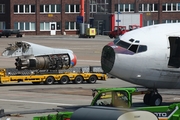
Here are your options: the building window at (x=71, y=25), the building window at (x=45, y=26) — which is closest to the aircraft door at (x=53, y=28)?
the building window at (x=45, y=26)

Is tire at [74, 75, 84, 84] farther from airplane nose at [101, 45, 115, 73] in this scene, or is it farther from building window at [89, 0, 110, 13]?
building window at [89, 0, 110, 13]

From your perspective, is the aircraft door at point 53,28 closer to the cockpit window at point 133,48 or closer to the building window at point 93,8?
the building window at point 93,8

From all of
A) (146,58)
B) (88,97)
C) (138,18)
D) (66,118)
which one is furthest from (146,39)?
(138,18)

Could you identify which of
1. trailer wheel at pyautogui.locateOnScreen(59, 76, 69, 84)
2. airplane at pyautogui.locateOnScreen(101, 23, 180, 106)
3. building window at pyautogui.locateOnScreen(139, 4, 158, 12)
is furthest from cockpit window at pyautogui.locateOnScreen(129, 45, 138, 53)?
building window at pyautogui.locateOnScreen(139, 4, 158, 12)

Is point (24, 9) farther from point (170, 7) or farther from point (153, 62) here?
point (153, 62)

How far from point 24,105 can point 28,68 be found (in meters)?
11.4

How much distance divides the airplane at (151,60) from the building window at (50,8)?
98.0 m

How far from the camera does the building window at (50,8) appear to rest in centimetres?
12486

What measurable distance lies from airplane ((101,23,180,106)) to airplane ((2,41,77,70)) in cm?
1326

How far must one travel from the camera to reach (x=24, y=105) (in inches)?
1139

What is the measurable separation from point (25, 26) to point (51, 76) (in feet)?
278

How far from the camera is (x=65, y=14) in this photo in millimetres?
126250

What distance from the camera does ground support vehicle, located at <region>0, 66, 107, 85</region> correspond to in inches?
1531

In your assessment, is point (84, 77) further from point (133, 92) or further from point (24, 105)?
point (133, 92)
